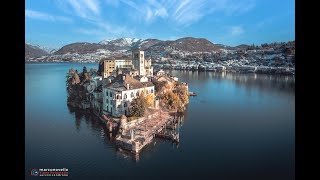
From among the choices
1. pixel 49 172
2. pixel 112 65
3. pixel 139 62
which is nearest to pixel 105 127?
pixel 49 172

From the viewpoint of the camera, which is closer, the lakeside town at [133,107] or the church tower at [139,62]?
the lakeside town at [133,107]

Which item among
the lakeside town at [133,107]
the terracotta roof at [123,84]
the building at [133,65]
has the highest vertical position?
the building at [133,65]

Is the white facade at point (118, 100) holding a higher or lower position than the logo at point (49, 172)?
higher

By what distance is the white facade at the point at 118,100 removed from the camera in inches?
579

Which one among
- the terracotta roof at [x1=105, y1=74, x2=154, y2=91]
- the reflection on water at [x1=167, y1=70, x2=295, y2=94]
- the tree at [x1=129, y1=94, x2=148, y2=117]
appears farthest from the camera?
the reflection on water at [x1=167, y1=70, x2=295, y2=94]

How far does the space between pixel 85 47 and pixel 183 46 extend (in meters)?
38.9

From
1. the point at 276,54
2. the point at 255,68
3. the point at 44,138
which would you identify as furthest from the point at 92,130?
→ the point at 276,54

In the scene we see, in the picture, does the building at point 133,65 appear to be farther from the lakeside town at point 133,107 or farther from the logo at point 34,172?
the logo at point 34,172

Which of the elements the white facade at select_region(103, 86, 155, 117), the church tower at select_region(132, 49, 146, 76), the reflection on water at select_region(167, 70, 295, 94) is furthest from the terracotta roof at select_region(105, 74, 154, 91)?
the reflection on water at select_region(167, 70, 295, 94)

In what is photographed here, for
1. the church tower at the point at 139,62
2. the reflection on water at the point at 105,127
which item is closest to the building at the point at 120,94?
the reflection on water at the point at 105,127

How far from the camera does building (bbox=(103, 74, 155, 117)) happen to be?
14.7 metres

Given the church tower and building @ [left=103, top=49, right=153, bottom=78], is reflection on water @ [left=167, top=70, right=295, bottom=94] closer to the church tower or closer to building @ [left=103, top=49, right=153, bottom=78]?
building @ [left=103, top=49, right=153, bottom=78]
